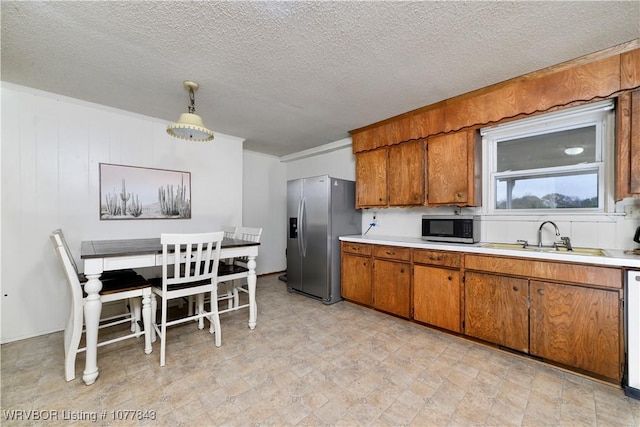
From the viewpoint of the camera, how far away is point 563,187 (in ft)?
7.91

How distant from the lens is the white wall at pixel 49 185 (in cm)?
244

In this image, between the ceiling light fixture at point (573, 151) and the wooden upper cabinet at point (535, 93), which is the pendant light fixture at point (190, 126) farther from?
the ceiling light fixture at point (573, 151)

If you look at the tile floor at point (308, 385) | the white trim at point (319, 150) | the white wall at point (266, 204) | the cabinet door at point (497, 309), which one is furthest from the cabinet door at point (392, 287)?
the white wall at point (266, 204)

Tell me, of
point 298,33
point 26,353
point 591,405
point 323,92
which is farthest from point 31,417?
point 591,405

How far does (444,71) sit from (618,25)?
1.02 meters

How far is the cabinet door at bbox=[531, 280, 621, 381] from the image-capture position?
1.76 metres

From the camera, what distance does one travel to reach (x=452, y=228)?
274cm

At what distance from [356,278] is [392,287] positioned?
0.53m

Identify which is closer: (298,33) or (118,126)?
(298,33)

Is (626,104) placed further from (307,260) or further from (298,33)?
(307,260)

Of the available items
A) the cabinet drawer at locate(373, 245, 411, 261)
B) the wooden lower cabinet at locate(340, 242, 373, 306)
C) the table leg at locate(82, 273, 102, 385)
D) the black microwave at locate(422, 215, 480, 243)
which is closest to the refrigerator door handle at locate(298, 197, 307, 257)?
the wooden lower cabinet at locate(340, 242, 373, 306)

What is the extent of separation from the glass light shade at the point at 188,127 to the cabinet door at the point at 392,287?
2348mm

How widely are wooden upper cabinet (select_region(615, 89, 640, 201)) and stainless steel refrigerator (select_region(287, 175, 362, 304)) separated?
2.60 metres

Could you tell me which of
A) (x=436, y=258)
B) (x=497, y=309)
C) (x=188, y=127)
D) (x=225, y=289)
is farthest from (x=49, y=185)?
(x=497, y=309)
